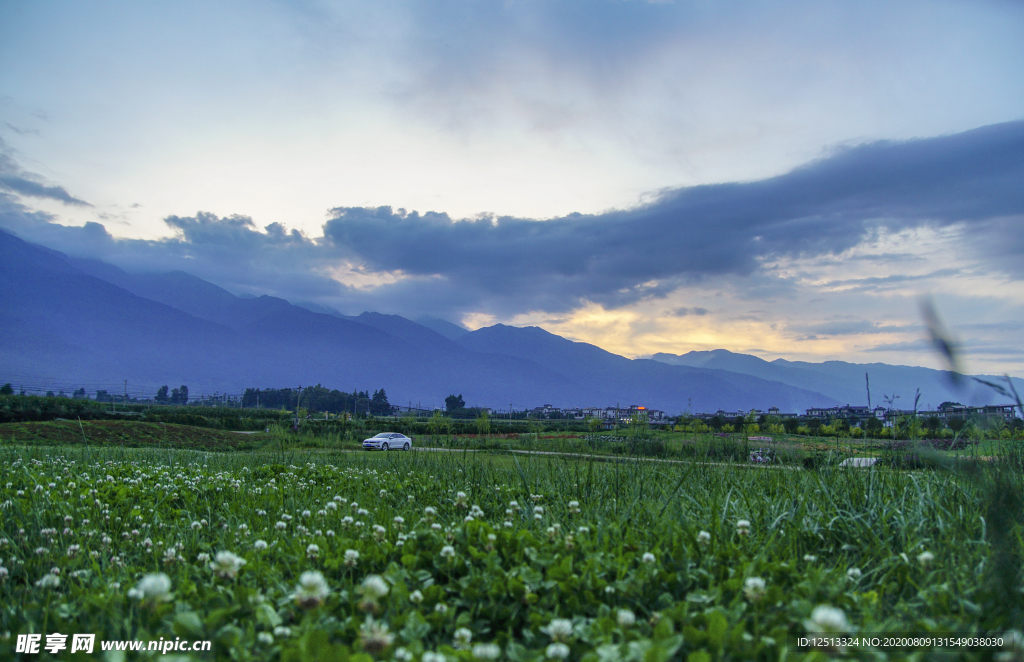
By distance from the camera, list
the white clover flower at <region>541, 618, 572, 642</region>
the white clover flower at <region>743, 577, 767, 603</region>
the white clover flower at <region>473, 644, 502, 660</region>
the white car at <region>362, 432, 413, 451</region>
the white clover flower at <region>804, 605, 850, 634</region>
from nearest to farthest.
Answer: the white clover flower at <region>804, 605, 850, 634</region> → the white clover flower at <region>473, 644, 502, 660</region> → the white clover flower at <region>541, 618, 572, 642</region> → the white clover flower at <region>743, 577, 767, 603</region> → the white car at <region>362, 432, 413, 451</region>

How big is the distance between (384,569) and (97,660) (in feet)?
3.62

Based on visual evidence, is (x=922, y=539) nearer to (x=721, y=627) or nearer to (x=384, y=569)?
(x=721, y=627)

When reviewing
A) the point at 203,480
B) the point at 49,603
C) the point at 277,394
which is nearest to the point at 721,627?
the point at 49,603

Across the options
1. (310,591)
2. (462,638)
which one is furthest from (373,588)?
(462,638)

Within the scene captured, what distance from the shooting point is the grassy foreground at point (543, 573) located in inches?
65.7

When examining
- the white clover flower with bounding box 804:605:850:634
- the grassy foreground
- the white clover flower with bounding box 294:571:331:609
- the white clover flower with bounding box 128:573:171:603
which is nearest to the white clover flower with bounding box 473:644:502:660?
the grassy foreground

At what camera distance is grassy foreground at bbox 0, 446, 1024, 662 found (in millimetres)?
1669

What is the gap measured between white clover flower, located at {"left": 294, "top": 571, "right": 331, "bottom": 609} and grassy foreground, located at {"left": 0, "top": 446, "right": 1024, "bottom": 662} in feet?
0.05

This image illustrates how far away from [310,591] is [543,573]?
42.0 inches

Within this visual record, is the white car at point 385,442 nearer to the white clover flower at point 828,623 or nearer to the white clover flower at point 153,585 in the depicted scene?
the white clover flower at point 153,585

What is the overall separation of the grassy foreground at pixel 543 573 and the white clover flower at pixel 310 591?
0.01 meters

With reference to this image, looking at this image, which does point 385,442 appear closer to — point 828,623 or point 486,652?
point 486,652

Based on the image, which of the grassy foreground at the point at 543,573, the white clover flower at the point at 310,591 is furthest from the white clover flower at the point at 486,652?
the white clover flower at the point at 310,591

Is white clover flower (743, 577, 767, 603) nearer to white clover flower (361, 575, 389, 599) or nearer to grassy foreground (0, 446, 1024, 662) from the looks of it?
grassy foreground (0, 446, 1024, 662)
